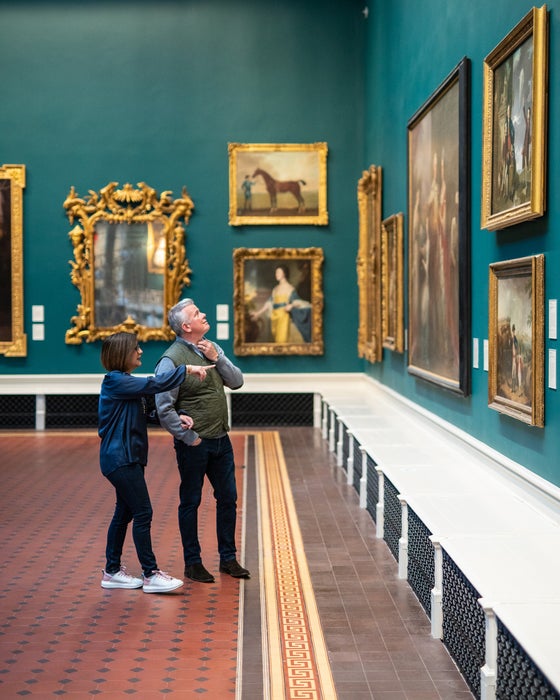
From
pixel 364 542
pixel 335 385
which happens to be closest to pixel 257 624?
pixel 364 542

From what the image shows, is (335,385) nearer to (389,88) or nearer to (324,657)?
(389,88)

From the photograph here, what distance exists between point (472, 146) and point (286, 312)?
9.59 meters

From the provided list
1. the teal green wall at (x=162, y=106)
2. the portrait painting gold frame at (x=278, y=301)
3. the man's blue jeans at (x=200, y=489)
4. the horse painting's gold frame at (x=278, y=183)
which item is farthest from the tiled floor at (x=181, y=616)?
the horse painting's gold frame at (x=278, y=183)

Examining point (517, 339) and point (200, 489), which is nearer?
point (517, 339)

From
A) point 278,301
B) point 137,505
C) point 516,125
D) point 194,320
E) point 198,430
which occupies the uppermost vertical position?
point 516,125

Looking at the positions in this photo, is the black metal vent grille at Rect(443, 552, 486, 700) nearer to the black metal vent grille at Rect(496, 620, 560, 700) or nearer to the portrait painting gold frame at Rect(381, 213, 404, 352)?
the black metal vent grille at Rect(496, 620, 560, 700)

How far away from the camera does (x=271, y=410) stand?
18.8 meters

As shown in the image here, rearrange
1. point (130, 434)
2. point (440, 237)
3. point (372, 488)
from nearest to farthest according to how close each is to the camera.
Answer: point (130, 434) → point (372, 488) → point (440, 237)

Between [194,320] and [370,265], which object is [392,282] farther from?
[194,320]

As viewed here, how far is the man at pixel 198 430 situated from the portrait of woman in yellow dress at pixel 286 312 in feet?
35.0

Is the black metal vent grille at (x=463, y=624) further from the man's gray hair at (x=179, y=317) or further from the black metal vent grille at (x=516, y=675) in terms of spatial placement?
the man's gray hair at (x=179, y=317)

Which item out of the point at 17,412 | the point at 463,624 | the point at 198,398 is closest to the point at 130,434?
the point at 198,398

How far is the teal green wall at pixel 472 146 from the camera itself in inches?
280

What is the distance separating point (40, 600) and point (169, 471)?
19.9 ft
